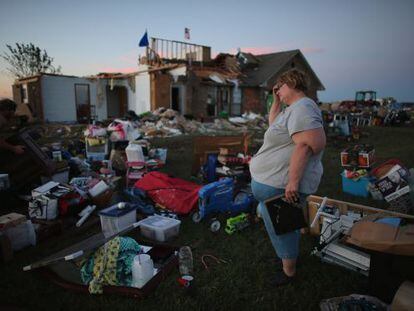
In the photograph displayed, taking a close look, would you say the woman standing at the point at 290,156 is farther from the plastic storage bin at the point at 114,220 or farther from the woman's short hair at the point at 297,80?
the plastic storage bin at the point at 114,220

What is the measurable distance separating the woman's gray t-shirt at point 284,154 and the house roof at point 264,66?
23.1 metres

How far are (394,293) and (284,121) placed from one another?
172 centimetres

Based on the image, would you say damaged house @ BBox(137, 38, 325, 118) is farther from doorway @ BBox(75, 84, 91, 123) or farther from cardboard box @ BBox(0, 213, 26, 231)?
cardboard box @ BBox(0, 213, 26, 231)

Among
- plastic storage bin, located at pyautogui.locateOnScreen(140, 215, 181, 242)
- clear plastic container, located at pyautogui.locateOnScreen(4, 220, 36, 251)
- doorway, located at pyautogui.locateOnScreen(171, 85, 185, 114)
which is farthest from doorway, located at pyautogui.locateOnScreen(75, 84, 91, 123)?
plastic storage bin, located at pyautogui.locateOnScreen(140, 215, 181, 242)

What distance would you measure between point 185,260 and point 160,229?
2.09ft

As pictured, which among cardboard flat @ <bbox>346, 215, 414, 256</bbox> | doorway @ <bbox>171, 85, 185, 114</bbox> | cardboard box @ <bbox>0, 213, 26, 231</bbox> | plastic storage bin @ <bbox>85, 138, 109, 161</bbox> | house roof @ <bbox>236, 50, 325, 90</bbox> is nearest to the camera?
cardboard flat @ <bbox>346, 215, 414, 256</bbox>

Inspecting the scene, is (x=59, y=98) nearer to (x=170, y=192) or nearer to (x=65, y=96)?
(x=65, y=96)

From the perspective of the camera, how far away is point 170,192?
186 inches

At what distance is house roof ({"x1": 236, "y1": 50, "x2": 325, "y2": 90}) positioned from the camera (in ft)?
83.1

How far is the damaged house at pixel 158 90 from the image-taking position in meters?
19.3

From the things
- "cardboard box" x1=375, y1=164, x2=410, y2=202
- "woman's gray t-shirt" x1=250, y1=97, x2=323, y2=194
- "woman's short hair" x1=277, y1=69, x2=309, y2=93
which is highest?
"woman's short hair" x1=277, y1=69, x2=309, y2=93

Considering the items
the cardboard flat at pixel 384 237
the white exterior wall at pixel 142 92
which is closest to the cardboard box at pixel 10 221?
the cardboard flat at pixel 384 237

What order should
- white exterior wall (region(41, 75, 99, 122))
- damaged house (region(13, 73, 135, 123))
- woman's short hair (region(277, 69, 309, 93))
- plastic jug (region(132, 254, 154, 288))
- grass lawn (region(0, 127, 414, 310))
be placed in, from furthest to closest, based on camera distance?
white exterior wall (region(41, 75, 99, 122)) → damaged house (region(13, 73, 135, 123)) → plastic jug (region(132, 254, 154, 288)) → grass lawn (region(0, 127, 414, 310)) → woman's short hair (region(277, 69, 309, 93))

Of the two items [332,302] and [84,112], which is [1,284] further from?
[84,112]
